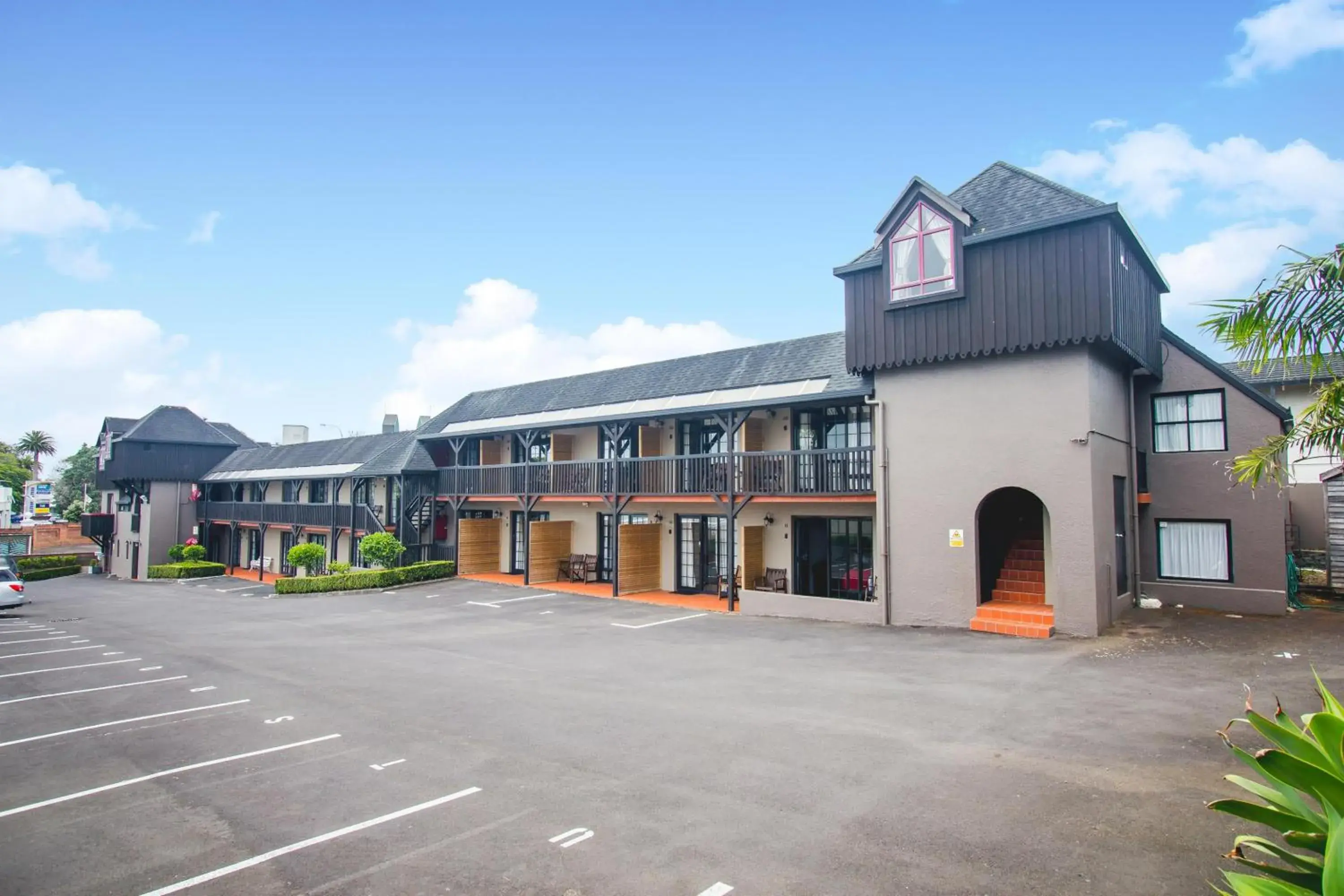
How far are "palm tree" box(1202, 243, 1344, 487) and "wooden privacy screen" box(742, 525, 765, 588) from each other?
490 inches

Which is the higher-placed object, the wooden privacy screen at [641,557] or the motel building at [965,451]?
the motel building at [965,451]

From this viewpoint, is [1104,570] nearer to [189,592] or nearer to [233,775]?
[233,775]

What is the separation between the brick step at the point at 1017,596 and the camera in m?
13.5

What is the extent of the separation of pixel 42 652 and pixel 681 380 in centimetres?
1593

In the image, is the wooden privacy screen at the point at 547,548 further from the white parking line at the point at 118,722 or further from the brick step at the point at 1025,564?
the brick step at the point at 1025,564

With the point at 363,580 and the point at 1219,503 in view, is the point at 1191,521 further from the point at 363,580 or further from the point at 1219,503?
the point at 363,580

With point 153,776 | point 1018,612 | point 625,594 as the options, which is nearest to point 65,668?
point 153,776

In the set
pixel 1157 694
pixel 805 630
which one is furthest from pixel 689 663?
pixel 1157 694

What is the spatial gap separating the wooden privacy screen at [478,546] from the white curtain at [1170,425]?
20133mm

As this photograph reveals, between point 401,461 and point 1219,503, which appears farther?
point 401,461

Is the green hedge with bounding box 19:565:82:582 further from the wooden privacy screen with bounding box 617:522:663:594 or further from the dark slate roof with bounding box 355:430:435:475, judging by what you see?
the wooden privacy screen with bounding box 617:522:663:594

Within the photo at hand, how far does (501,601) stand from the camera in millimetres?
19375

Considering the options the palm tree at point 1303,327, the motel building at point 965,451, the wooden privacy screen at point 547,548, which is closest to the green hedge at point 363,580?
the wooden privacy screen at point 547,548

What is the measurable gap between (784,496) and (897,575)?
10.6ft
